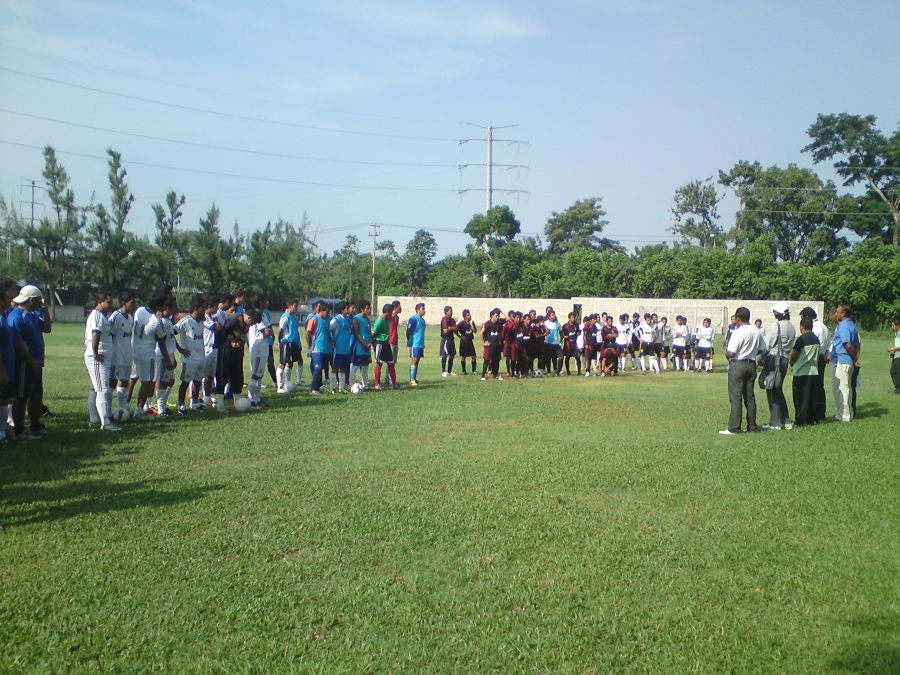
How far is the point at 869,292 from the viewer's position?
150ft

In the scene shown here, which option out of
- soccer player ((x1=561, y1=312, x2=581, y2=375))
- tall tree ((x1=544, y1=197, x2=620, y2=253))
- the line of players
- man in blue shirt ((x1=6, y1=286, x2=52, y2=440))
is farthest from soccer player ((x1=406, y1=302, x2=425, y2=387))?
tall tree ((x1=544, y1=197, x2=620, y2=253))

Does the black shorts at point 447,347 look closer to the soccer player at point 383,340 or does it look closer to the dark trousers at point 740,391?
the soccer player at point 383,340

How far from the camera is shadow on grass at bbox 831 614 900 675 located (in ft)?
12.9

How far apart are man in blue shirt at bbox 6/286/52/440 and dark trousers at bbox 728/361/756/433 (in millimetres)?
9500

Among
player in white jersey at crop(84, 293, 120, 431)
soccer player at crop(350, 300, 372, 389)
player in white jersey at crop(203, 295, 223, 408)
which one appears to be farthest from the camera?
soccer player at crop(350, 300, 372, 389)

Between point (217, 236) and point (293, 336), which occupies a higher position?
point (217, 236)

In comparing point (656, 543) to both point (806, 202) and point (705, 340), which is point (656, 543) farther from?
point (806, 202)

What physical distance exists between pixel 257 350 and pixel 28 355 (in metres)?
4.52

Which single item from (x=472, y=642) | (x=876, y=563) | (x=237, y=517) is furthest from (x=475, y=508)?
(x=876, y=563)

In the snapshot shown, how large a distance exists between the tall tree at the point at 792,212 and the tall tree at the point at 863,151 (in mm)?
2461

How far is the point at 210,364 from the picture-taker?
42.7 ft

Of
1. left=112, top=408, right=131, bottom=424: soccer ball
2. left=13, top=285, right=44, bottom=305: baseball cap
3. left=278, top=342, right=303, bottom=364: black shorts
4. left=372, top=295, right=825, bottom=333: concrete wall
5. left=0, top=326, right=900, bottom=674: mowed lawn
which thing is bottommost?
left=0, top=326, right=900, bottom=674: mowed lawn

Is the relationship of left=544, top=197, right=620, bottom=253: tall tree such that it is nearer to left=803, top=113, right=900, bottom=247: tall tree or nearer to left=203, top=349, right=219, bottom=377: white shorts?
left=803, top=113, right=900, bottom=247: tall tree

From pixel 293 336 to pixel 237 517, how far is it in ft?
30.9
